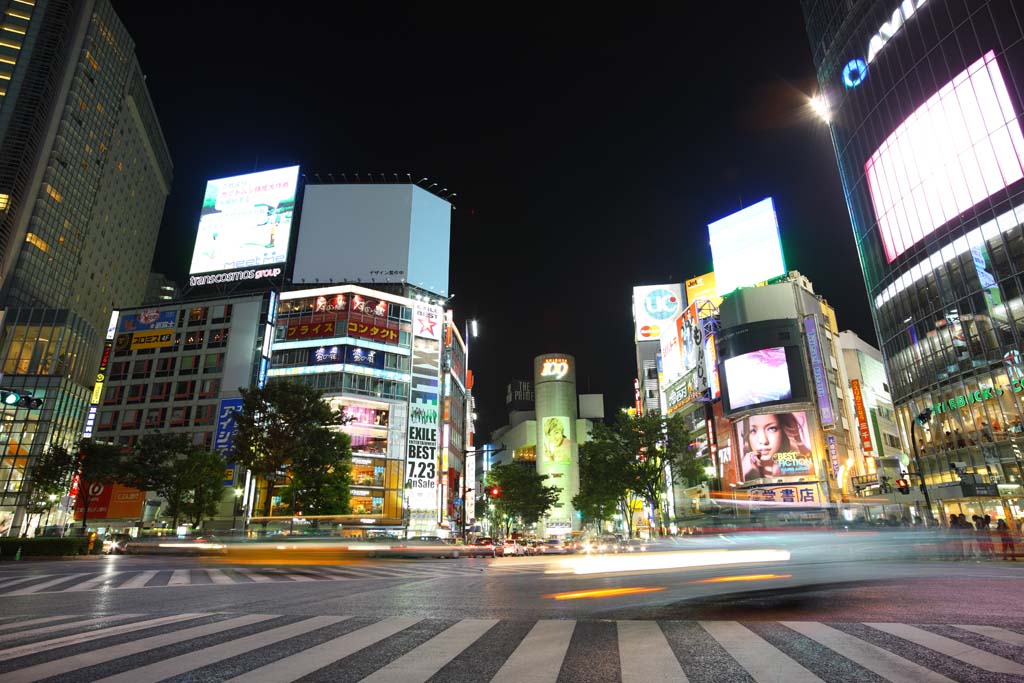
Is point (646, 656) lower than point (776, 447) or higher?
lower

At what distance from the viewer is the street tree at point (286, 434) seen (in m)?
35.6

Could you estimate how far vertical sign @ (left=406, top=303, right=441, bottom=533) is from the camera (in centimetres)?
6114

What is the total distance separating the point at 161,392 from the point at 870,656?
71.9 meters

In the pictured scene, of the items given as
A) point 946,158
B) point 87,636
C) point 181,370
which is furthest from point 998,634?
point 181,370

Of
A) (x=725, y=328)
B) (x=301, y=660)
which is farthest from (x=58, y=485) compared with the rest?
(x=725, y=328)

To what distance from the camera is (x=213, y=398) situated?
61406 millimetres

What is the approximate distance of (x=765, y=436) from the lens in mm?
55188

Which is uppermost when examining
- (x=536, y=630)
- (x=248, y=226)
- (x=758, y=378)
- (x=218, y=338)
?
(x=248, y=226)

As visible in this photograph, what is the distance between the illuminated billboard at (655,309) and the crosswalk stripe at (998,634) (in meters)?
99.9

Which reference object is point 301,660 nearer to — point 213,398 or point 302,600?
point 302,600

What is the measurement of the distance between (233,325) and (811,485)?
2471 inches

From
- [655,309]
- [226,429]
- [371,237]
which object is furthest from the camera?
Result: [655,309]

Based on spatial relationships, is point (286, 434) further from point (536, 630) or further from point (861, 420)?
point (861, 420)

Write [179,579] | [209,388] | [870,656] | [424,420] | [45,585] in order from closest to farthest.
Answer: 1. [870,656]
2. [45,585]
3. [179,579]
4. [209,388]
5. [424,420]
